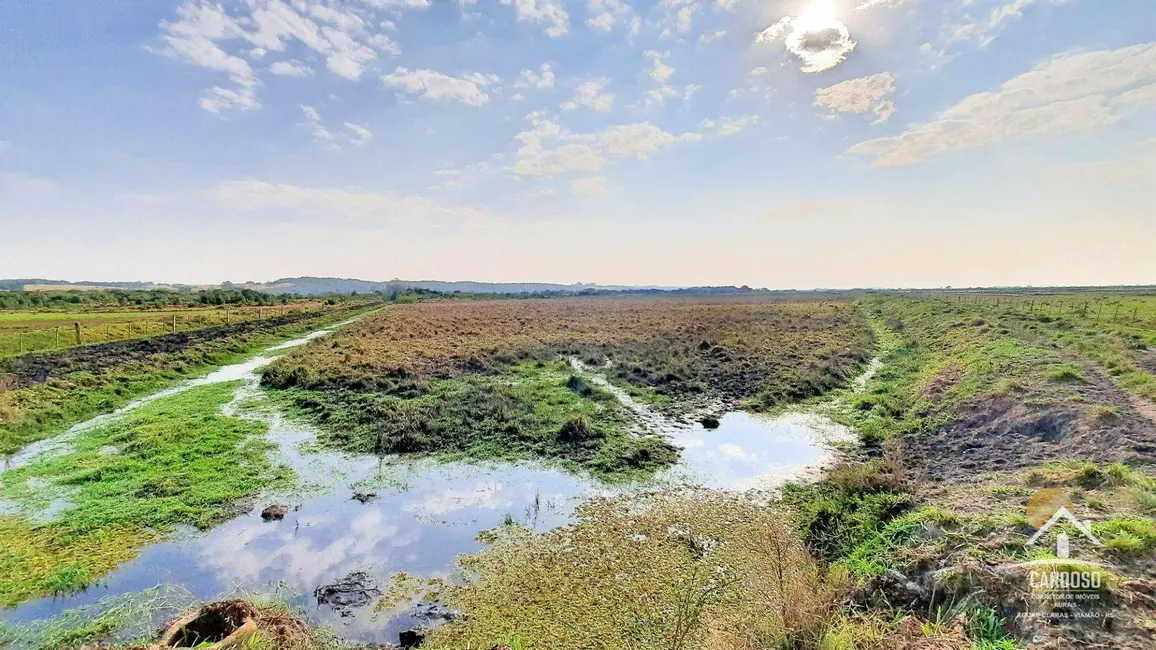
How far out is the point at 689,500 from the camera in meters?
10.8

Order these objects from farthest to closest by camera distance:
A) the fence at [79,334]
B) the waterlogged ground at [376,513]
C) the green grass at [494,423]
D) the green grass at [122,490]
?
the fence at [79,334] < the green grass at [494,423] < the green grass at [122,490] < the waterlogged ground at [376,513]

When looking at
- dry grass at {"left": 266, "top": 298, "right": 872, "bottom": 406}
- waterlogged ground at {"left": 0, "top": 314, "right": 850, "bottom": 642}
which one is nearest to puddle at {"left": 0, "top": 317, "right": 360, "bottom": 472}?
waterlogged ground at {"left": 0, "top": 314, "right": 850, "bottom": 642}

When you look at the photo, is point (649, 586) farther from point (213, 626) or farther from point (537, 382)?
point (537, 382)

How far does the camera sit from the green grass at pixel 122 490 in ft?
26.3

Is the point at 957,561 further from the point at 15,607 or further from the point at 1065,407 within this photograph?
the point at 15,607

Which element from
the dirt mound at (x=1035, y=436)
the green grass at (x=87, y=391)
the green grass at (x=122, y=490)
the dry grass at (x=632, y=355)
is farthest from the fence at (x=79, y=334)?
the dirt mound at (x=1035, y=436)

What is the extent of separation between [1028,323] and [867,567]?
31898mm

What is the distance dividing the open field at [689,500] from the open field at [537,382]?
0.17 m

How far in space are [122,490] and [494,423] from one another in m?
8.96

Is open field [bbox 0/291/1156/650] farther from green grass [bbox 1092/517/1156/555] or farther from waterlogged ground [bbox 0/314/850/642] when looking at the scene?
waterlogged ground [bbox 0/314/850/642]

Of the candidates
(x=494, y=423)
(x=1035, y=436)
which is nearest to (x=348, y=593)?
(x=494, y=423)

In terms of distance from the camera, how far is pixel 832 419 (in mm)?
16828

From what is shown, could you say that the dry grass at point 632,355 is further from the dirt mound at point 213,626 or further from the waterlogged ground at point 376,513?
the dirt mound at point 213,626

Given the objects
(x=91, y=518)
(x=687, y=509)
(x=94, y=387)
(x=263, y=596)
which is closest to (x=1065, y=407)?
(x=687, y=509)
